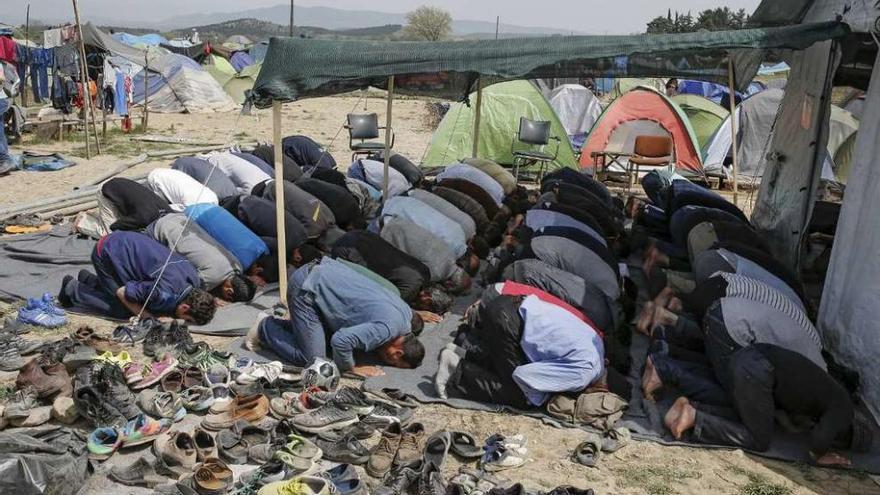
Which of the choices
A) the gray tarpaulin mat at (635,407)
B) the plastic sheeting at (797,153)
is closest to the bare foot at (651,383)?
the gray tarpaulin mat at (635,407)

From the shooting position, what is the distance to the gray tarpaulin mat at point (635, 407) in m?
4.36

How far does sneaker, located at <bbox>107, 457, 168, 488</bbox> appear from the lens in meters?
3.86

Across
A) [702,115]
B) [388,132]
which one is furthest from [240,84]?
[388,132]

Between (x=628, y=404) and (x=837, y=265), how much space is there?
2.04 m

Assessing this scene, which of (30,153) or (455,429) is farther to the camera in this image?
(30,153)

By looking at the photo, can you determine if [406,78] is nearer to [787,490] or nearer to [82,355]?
[82,355]

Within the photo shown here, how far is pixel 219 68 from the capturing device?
85.4ft

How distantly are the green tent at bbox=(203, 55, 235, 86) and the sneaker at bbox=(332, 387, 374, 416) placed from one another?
21112 millimetres

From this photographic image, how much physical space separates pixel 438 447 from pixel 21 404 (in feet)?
8.54

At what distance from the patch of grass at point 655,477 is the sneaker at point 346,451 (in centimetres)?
147

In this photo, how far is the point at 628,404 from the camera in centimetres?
475

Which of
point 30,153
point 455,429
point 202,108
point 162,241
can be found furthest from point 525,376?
point 202,108

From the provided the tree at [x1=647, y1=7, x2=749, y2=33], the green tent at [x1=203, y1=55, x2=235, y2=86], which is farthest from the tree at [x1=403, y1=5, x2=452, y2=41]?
the green tent at [x1=203, y1=55, x2=235, y2=86]

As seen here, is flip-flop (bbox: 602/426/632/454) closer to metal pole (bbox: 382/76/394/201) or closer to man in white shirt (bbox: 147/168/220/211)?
metal pole (bbox: 382/76/394/201)
